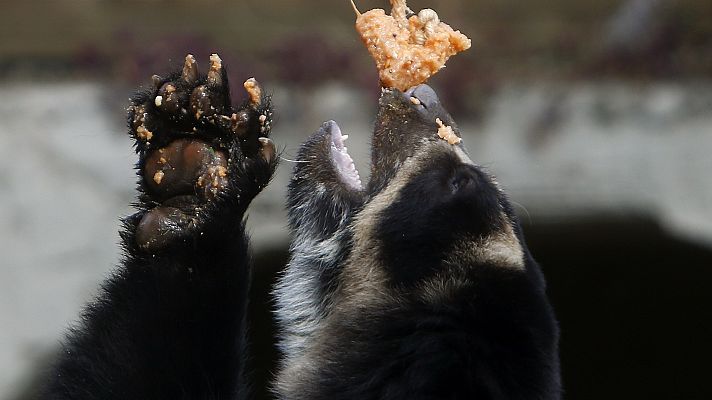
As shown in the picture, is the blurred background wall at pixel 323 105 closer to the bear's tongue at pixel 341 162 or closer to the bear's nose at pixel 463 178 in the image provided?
the bear's tongue at pixel 341 162

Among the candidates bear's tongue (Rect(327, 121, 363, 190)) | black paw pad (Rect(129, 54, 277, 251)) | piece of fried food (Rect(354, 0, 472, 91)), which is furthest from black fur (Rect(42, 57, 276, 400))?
piece of fried food (Rect(354, 0, 472, 91))

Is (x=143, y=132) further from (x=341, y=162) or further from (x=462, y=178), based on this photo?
(x=462, y=178)

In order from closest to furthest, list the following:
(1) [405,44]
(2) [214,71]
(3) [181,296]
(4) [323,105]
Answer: (2) [214,71] < (3) [181,296] < (1) [405,44] < (4) [323,105]

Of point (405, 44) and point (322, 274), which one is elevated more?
point (405, 44)

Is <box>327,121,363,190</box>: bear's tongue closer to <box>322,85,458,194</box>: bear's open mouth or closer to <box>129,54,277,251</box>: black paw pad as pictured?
<box>322,85,458,194</box>: bear's open mouth

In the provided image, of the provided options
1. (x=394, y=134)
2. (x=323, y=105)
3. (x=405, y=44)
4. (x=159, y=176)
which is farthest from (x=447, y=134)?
(x=323, y=105)

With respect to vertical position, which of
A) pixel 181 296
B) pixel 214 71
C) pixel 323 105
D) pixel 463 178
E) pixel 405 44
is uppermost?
pixel 323 105
